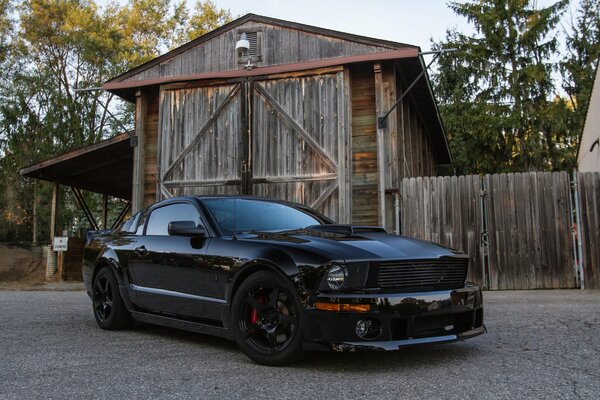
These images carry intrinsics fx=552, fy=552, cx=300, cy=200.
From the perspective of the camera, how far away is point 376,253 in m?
3.92

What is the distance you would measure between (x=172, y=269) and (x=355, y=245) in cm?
191

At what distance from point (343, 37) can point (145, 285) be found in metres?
8.09

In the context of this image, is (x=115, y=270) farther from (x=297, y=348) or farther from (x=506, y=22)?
(x=506, y=22)

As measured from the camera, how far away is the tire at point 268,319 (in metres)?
3.92

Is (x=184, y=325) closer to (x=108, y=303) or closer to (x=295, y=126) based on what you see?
(x=108, y=303)

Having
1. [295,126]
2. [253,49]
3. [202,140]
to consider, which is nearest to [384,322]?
[295,126]

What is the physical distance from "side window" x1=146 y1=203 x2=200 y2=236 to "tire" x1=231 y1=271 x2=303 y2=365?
1.22 m

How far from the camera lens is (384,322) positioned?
3.71m

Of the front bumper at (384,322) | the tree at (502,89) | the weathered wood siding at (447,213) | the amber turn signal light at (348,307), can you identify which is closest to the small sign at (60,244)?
the weathered wood siding at (447,213)

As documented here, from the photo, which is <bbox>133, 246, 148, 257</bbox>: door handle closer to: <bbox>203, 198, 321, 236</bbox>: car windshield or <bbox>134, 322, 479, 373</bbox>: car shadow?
<bbox>203, 198, 321, 236</bbox>: car windshield

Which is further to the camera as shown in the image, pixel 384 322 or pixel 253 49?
pixel 253 49

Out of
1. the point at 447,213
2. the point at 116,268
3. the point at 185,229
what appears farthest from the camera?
the point at 447,213

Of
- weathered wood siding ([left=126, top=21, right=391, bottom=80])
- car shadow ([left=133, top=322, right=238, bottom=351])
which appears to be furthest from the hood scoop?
weathered wood siding ([left=126, top=21, right=391, bottom=80])

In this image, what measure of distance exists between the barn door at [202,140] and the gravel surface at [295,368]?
6710mm
